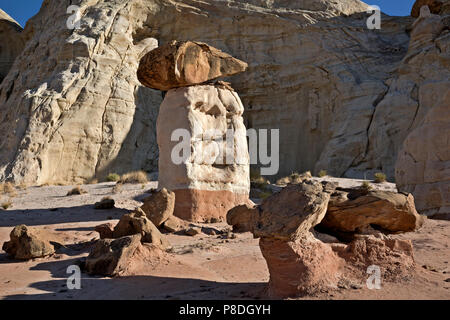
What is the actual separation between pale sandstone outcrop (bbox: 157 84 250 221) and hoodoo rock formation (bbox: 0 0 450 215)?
369 inches

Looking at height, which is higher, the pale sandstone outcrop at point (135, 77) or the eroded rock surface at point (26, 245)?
the pale sandstone outcrop at point (135, 77)

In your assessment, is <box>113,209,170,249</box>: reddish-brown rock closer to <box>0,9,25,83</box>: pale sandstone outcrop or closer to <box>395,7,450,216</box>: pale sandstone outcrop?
<box>395,7,450,216</box>: pale sandstone outcrop

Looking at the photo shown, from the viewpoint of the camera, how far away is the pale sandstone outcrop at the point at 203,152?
8.80 meters

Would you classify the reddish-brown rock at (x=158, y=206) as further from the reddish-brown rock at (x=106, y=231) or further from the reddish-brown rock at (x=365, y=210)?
the reddish-brown rock at (x=365, y=210)

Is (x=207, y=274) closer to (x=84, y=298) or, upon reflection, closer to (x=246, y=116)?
(x=84, y=298)

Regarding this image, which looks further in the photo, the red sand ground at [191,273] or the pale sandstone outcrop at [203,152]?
the pale sandstone outcrop at [203,152]

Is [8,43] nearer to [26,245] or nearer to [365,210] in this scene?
[26,245]

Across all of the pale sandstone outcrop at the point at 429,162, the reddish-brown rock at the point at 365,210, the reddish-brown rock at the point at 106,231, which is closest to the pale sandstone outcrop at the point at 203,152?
the reddish-brown rock at the point at 106,231

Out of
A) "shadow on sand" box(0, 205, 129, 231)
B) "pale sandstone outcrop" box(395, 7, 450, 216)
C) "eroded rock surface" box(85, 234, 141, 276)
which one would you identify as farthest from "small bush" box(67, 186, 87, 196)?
"pale sandstone outcrop" box(395, 7, 450, 216)

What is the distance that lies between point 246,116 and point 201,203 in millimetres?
15293

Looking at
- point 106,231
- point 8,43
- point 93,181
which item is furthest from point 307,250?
point 8,43

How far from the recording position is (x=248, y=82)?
76.6 ft

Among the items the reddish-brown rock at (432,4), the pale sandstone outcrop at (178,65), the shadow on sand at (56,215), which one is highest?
the reddish-brown rock at (432,4)

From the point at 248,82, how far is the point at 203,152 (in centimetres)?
1490
